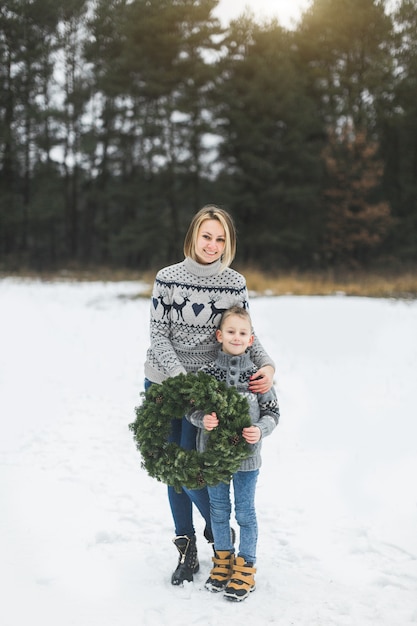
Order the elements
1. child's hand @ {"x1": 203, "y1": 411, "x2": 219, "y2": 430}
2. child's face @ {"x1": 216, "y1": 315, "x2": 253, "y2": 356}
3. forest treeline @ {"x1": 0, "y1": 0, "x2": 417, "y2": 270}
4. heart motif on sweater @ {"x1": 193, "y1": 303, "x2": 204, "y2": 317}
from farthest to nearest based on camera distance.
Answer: forest treeline @ {"x1": 0, "y1": 0, "x2": 417, "y2": 270}, heart motif on sweater @ {"x1": 193, "y1": 303, "x2": 204, "y2": 317}, child's face @ {"x1": 216, "y1": 315, "x2": 253, "y2": 356}, child's hand @ {"x1": 203, "y1": 411, "x2": 219, "y2": 430}

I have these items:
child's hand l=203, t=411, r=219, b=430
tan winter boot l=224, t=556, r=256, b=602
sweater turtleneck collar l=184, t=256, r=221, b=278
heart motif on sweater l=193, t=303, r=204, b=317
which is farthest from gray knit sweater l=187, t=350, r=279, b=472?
tan winter boot l=224, t=556, r=256, b=602

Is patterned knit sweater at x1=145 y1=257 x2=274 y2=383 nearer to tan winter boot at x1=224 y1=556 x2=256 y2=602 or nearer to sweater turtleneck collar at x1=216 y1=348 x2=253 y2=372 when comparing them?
sweater turtleneck collar at x1=216 y1=348 x2=253 y2=372

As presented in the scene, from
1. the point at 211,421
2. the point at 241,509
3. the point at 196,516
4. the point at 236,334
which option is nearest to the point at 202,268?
the point at 236,334

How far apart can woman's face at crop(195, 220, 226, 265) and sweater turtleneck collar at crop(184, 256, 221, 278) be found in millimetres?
27

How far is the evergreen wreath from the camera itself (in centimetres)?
291

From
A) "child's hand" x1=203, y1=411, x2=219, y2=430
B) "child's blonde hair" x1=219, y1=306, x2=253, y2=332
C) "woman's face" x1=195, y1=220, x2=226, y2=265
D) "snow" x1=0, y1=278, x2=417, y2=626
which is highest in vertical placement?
"woman's face" x1=195, y1=220, x2=226, y2=265

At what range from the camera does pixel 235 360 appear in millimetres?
3053

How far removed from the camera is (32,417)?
671 cm

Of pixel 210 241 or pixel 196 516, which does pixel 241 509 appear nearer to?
pixel 196 516

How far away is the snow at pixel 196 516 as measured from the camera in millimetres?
3080

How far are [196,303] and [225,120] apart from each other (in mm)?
24352

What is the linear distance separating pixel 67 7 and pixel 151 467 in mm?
25580

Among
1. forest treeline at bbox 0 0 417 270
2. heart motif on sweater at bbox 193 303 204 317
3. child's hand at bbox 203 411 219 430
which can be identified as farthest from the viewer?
forest treeline at bbox 0 0 417 270

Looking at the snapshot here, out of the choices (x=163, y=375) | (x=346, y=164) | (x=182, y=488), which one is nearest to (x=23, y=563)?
(x=182, y=488)
